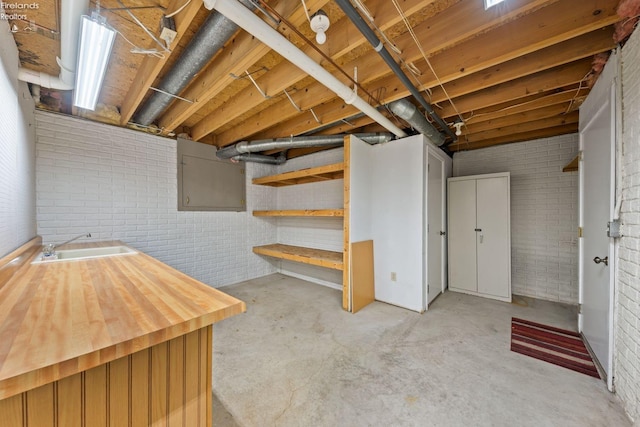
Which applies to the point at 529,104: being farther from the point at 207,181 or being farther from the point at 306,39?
the point at 207,181

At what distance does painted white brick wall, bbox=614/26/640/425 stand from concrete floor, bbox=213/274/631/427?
0.25 m

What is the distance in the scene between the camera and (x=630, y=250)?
159 cm

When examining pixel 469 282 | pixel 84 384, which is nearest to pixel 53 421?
pixel 84 384

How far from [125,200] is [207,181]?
45.2 inches

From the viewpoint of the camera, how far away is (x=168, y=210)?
361 cm

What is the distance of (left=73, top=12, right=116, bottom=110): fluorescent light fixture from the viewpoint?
56.3 inches

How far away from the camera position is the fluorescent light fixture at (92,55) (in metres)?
1.43

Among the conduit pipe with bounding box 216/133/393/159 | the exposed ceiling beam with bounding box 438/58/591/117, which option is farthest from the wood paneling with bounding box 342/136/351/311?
the exposed ceiling beam with bounding box 438/58/591/117

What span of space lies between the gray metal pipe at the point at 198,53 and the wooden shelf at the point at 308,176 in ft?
6.17

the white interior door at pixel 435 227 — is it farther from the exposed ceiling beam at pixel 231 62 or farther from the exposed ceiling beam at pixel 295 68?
the exposed ceiling beam at pixel 231 62

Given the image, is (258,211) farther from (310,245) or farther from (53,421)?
(53,421)

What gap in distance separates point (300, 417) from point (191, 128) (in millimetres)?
4056

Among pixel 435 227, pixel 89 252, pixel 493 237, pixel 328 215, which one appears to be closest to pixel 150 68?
pixel 89 252

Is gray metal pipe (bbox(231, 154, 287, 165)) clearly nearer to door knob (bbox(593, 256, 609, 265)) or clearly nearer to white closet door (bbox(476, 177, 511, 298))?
white closet door (bbox(476, 177, 511, 298))
